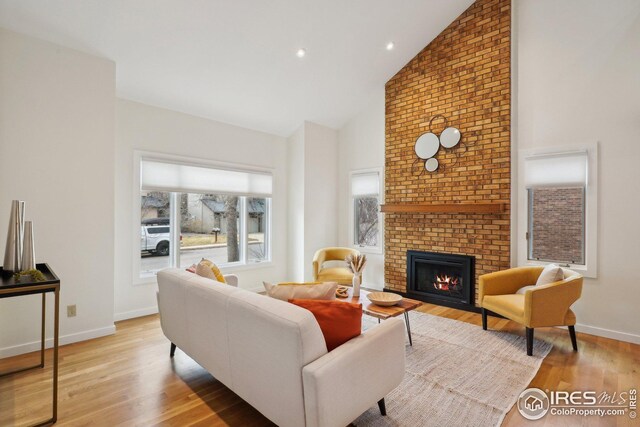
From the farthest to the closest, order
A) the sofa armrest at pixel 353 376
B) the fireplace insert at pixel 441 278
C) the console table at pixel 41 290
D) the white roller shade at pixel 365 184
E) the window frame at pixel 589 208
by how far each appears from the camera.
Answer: the white roller shade at pixel 365 184
the fireplace insert at pixel 441 278
the window frame at pixel 589 208
the console table at pixel 41 290
the sofa armrest at pixel 353 376

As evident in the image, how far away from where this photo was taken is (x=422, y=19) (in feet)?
14.2

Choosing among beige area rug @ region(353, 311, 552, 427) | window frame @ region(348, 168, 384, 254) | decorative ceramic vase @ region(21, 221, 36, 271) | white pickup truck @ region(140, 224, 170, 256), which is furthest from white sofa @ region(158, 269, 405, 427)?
window frame @ region(348, 168, 384, 254)

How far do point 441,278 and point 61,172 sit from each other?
15.6 ft

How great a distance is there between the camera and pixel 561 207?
152 inches

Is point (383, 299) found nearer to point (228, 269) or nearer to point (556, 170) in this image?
point (556, 170)

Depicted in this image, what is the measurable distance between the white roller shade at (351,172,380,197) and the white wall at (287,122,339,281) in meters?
0.40

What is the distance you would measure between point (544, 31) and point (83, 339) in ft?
20.3

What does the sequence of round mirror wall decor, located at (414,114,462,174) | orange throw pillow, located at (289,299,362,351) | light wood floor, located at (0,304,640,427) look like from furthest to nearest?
round mirror wall decor, located at (414,114,462,174) < light wood floor, located at (0,304,640,427) < orange throw pillow, located at (289,299,362,351)

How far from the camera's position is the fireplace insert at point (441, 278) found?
173 inches

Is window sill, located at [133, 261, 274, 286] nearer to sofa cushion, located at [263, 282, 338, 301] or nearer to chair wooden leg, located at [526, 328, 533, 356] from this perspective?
sofa cushion, located at [263, 282, 338, 301]

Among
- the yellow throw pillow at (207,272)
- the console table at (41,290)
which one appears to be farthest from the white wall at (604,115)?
the console table at (41,290)

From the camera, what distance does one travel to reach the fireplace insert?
4383 millimetres

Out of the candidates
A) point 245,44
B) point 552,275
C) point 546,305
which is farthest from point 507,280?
point 245,44

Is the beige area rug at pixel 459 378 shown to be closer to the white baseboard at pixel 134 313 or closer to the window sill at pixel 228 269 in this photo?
the window sill at pixel 228 269
